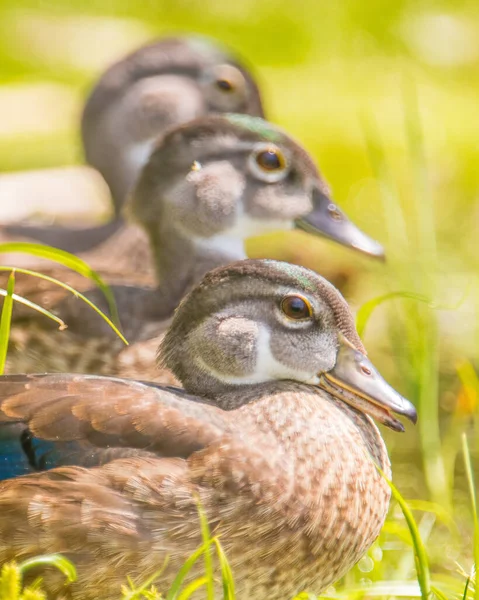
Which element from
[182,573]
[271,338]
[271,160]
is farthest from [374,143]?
[182,573]

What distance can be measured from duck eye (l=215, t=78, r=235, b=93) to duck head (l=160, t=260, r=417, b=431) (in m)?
2.50

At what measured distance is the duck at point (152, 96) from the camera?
561cm

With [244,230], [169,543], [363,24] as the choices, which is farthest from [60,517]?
[363,24]

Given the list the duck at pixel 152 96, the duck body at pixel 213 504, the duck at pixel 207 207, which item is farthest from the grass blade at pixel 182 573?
the duck at pixel 152 96

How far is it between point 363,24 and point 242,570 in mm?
7284

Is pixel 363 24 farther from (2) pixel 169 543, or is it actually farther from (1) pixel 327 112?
(2) pixel 169 543

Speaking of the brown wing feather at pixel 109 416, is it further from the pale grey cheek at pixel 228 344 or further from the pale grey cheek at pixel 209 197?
the pale grey cheek at pixel 209 197

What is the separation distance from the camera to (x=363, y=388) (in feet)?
10.3

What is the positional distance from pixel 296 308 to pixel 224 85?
2.61 m

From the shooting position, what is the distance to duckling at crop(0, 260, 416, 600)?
281cm

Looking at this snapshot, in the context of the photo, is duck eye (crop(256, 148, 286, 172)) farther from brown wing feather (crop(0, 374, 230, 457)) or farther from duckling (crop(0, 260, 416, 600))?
brown wing feather (crop(0, 374, 230, 457))

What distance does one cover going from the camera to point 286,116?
25.7 feet

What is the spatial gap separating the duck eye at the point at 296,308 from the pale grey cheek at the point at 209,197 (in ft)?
3.91

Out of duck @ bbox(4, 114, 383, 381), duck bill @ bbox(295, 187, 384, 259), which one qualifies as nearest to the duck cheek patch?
duck @ bbox(4, 114, 383, 381)
